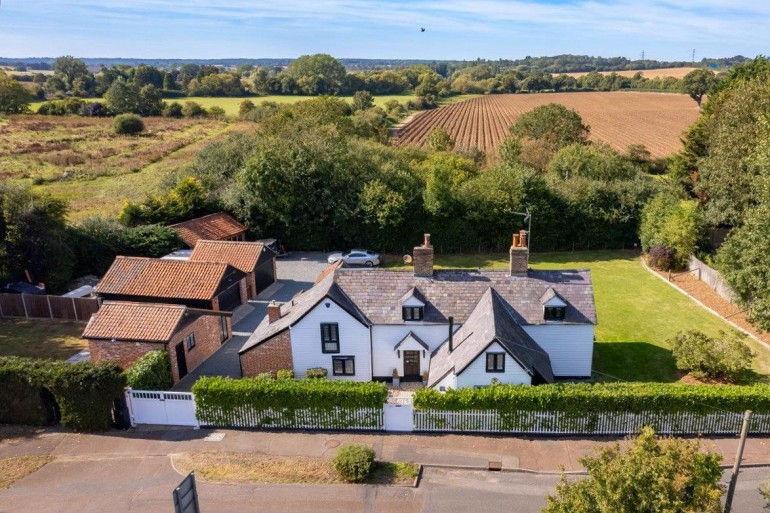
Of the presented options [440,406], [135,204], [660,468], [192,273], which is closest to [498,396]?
[440,406]

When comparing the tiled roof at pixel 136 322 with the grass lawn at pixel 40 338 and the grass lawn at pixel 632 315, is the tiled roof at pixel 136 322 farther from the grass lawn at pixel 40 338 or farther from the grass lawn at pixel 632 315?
the grass lawn at pixel 632 315

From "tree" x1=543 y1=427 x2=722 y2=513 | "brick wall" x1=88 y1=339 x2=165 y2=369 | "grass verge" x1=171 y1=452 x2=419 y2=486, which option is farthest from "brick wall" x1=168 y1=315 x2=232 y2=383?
Answer: "tree" x1=543 y1=427 x2=722 y2=513

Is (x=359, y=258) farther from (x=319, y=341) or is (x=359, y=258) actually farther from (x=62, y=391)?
(x=62, y=391)

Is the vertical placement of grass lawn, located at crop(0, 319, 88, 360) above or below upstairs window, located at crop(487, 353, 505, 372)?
below

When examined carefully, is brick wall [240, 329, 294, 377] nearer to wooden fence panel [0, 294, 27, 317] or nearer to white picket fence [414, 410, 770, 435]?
white picket fence [414, 410, 770, 435]

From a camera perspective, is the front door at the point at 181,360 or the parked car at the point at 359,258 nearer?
the front door at the point at 181,360

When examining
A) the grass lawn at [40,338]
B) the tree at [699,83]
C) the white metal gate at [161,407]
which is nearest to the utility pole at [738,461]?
the white metal gate at [161,407]

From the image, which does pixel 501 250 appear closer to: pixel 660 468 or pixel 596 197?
pixel 596 197
